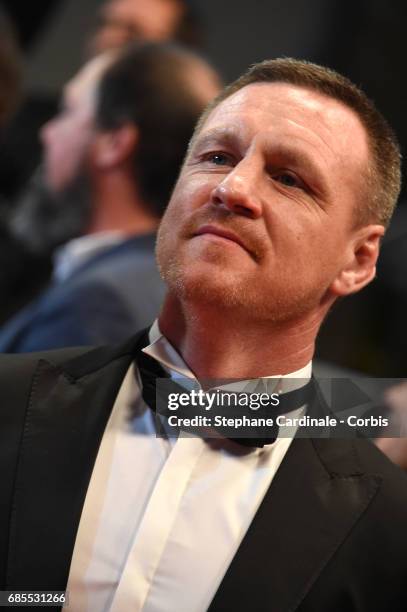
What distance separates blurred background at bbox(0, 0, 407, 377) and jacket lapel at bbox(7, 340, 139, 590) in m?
1.69

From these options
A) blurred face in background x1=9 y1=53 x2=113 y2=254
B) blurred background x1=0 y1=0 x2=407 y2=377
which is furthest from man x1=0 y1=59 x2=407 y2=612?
blurred background x1=0 y1=0 x2=407 y2=377

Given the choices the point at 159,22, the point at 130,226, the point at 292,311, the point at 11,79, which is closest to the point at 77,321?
the point at 130,226

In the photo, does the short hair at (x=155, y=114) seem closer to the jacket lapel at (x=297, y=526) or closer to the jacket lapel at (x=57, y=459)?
the jacket lapel at (x=57, y=459)

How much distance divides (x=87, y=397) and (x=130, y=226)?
1.39 meters

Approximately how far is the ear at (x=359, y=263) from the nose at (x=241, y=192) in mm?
250

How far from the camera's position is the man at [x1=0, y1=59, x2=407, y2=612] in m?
1.49

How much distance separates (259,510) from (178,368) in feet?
0.95

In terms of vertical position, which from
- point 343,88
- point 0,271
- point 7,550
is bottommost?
point 0,271

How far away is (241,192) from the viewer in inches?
62.4

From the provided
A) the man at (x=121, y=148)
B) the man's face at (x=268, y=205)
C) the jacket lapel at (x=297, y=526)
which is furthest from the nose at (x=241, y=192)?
the man at (x=121, y=148)

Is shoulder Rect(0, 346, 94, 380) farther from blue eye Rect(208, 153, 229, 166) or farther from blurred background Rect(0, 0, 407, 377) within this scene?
blurred background Rect(0, 0, 407, 377)

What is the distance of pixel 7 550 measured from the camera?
146cm

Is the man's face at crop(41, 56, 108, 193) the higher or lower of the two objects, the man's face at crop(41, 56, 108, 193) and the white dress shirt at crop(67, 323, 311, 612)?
the lower

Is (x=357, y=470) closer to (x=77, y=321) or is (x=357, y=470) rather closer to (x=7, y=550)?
(x=7, y=550)
